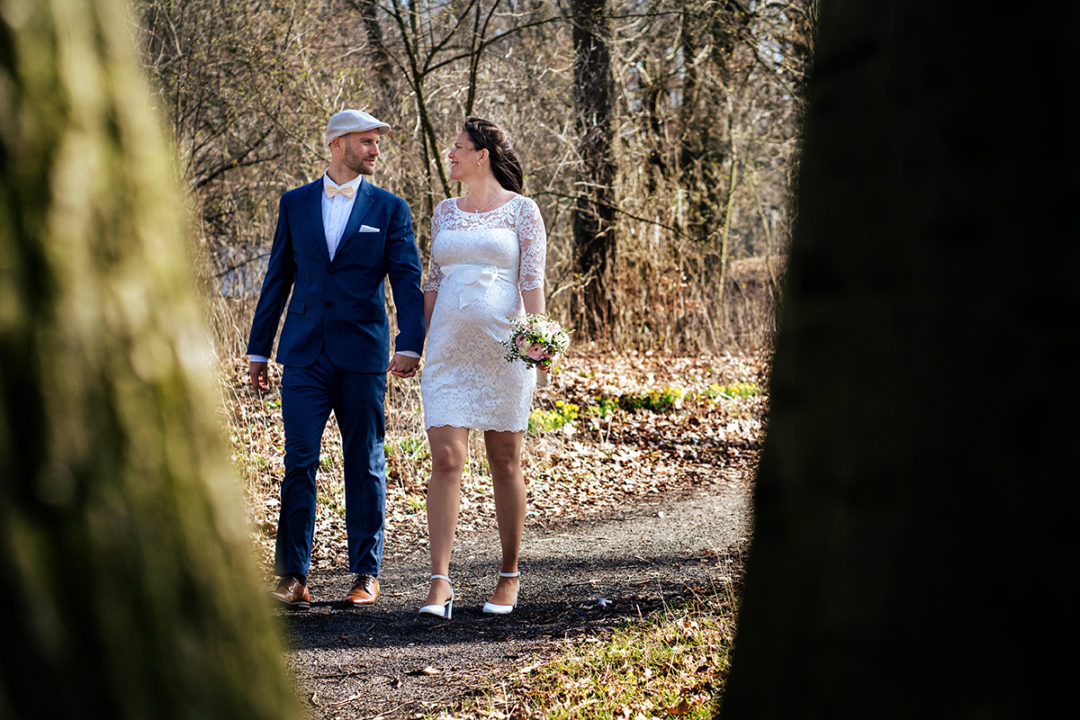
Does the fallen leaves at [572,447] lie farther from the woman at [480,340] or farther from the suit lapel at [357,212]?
the suit lapel at [357,212]

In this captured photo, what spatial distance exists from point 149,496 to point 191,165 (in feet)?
37.8

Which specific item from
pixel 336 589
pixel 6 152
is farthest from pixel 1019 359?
pixel 336 589

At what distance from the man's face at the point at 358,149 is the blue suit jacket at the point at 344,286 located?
0.37 ft

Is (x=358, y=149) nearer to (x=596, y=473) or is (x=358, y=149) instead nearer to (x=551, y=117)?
(x=596, y=473)

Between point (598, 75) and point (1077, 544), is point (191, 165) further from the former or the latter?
point (1077, 544)

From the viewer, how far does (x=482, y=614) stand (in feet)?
17.0

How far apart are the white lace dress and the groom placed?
302 millimetres

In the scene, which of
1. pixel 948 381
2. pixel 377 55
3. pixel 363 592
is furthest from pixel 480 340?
pixel 377 55

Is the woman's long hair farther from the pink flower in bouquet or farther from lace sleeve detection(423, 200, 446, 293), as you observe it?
the pink flower in bouquet

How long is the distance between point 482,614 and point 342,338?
158 centimetres

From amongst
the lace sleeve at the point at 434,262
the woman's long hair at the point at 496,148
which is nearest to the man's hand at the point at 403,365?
the lace sleeve at the point at 434,262

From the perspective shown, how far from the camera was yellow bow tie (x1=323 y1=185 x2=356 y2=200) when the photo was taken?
549 centimetres

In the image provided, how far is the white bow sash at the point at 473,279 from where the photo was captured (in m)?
5.10

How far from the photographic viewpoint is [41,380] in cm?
98
